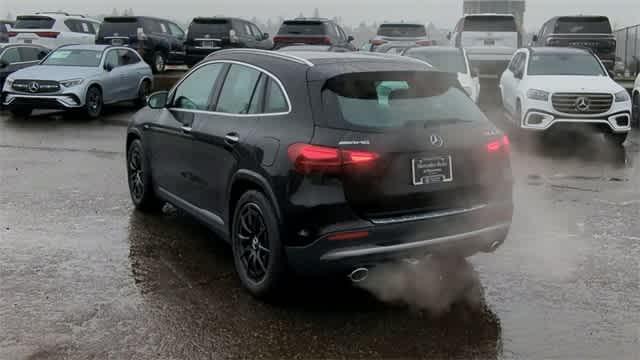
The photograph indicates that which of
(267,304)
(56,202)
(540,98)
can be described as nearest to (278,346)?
(267,304)

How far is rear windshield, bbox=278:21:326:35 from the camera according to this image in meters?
22.6

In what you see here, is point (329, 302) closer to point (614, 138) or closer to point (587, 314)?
point (587, 314)

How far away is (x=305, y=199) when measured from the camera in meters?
4.34

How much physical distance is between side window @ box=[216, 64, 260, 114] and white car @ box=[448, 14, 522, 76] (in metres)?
14.4

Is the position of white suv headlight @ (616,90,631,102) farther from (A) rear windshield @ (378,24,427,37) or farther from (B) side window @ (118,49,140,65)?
(A) rear windshield @ (378,24,427,37)

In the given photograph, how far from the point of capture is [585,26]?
21031 millimetres

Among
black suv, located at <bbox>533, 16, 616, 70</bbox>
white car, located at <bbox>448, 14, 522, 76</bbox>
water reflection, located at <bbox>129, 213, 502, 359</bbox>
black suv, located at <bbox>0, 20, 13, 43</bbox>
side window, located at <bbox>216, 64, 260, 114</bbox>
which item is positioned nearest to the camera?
water reflection, located at <bbox>129, 213, 502, 359</bbox>

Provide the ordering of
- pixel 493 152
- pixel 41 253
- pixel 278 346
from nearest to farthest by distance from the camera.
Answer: pixel 278 346 → pixel 493 152 → pixel 41 253

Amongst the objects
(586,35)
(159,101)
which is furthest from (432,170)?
(586,35)

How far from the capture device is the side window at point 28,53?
18.3m

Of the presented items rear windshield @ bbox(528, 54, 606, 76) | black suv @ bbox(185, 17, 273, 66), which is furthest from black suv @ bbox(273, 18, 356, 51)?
rear windshield @ bbox(528, 54, 606, 76)

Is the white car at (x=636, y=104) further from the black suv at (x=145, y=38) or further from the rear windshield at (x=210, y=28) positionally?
the black suv at (x=145, y=38)

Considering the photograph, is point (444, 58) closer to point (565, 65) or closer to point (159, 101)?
point (565, 65)

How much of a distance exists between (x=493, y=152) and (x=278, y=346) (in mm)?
1958
